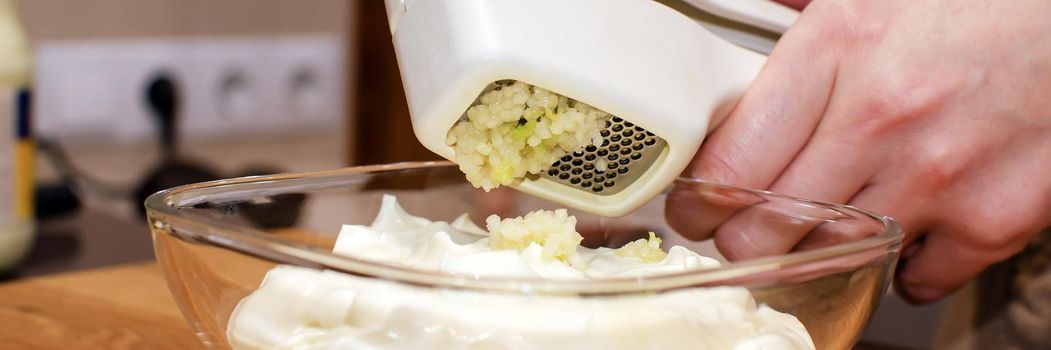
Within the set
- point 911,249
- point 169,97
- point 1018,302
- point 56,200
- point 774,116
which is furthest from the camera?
point 169,97

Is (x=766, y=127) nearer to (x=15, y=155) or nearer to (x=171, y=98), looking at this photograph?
(x=15, y=155)

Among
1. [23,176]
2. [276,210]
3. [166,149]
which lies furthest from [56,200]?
[276,210]

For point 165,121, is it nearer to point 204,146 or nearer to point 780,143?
point 204,146

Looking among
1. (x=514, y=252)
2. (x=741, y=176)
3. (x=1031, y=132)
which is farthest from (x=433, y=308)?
(x=1031, y=132)

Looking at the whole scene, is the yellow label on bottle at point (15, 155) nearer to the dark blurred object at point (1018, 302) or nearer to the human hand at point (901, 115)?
the human hand at point (901, 115)

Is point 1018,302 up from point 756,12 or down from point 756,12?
down

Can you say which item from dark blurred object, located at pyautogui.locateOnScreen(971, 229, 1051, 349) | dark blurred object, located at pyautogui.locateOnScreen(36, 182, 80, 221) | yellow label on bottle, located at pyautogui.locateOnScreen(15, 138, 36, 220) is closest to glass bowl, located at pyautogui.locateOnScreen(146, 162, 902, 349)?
dark blurred object, located at pyautogui.locateOnScreen(971, 229, 1051, 349)

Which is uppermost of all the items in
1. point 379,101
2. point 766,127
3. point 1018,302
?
point 766,127
